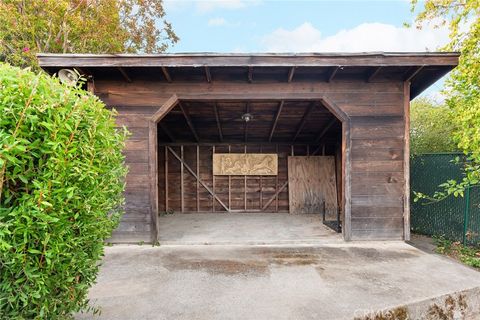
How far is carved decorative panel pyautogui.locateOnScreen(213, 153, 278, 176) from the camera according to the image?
7688 mm

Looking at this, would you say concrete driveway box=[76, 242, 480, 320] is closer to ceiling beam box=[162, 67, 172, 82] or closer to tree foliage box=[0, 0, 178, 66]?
ceiling beam box=[162, 67, 172, 82]

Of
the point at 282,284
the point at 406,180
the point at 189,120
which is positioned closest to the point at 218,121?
the point at 189,120

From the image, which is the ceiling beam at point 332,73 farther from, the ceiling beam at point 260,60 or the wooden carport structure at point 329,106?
the ceiling beam at point 260,60

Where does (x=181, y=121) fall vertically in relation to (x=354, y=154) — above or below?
above

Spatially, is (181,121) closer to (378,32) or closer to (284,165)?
(284,165)

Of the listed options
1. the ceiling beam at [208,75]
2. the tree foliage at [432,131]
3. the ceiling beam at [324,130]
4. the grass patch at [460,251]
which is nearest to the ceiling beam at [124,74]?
the ceiling beam at [208,75]

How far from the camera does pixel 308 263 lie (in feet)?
11.0

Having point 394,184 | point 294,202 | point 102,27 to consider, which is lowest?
point 294,202

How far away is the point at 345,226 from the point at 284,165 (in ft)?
12.2

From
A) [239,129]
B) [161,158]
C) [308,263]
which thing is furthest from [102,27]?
[308,263]

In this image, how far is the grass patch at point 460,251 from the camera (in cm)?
353

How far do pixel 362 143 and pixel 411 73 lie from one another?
1.29 m

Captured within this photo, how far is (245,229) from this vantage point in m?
5.26

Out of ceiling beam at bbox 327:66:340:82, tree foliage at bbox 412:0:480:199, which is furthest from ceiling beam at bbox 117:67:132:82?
tree foliage at bbox 412:0:480:199
